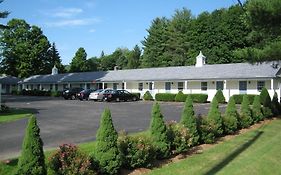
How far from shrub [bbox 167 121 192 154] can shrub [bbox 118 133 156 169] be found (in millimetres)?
1599

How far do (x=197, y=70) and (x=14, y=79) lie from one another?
48898 mm

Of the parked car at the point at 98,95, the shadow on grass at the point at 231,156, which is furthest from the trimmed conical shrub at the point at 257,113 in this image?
the parked car at the point at 98,95

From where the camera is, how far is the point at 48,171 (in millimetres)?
8000

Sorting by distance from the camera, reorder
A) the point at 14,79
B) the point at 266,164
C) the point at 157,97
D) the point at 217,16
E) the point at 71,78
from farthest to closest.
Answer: the point at 14,79 → the point at 217,16 → the point at 71,78 → the point at 157,97 → the point at 266,164

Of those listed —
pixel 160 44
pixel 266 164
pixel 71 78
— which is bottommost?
pixel 266 164

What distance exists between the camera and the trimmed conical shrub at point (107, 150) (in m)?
8.90

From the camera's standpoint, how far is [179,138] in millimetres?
11898

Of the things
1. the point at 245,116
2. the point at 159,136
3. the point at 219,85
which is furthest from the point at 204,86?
the point at 159,136

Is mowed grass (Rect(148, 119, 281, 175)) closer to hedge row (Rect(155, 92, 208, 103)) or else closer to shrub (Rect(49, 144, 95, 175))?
shrub (Rect(49, 144, 95, 175))

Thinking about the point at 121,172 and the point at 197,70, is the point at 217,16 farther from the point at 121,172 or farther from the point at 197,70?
the point at 121,172

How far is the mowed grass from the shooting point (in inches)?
394

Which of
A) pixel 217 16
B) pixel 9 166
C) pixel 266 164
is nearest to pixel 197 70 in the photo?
pixel 217 16

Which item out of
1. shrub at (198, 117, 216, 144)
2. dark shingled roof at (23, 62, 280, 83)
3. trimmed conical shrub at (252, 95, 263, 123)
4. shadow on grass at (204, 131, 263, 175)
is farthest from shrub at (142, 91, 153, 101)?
shrub at (198, 117, 216, 144)

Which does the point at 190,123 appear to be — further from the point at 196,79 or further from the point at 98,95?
the point at 98,95
